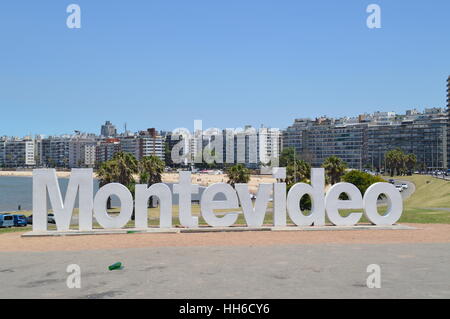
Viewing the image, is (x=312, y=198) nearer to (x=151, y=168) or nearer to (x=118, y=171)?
(x=118, y=171)

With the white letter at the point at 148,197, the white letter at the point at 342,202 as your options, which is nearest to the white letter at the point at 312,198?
the white letter at the point at 342,202

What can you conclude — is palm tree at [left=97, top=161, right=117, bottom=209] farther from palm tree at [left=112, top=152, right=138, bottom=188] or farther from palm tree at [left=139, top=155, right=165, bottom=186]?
palm tree at [left=139, top=155, right=165, bottom=186]

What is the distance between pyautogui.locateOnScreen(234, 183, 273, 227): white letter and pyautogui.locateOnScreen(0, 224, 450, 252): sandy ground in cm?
121

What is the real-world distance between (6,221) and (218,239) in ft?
79.3

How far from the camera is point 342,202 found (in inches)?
1216

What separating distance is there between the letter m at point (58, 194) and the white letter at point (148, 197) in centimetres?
271

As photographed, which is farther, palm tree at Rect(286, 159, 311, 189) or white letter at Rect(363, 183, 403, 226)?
palm tree at Rect(286, 159, 311, 189)

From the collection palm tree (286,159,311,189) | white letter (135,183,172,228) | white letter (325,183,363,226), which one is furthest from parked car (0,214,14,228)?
palm tree (286,159,311,189)

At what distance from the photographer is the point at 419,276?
1759cm

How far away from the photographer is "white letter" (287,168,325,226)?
1216 inches

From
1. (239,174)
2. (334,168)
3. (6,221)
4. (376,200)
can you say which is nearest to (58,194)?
(6,221)

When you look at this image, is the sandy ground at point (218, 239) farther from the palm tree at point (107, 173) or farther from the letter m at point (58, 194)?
the palm tree at point (107, 173)
